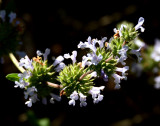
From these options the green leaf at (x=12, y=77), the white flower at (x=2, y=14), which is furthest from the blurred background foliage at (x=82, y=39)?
the green leaf at (x=12, y=77)

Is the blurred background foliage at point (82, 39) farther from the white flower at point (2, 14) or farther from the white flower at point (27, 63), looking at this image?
the white flower at point (27, 63)

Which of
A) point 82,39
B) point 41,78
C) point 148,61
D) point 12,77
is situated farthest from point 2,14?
point 148,61

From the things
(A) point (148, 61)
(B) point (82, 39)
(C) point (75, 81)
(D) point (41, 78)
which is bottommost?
(C) point (75, 81)

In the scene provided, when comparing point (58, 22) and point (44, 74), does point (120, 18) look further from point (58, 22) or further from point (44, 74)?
point (44, 74)

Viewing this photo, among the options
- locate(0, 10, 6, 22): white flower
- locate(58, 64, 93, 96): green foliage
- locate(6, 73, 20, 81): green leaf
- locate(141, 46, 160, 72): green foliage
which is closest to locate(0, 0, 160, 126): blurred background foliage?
locate(141, 46, 160, 72): green foliage

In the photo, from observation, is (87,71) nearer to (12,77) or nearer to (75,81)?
(75,81)

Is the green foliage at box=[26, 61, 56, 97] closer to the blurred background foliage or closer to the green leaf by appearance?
the green leaf
